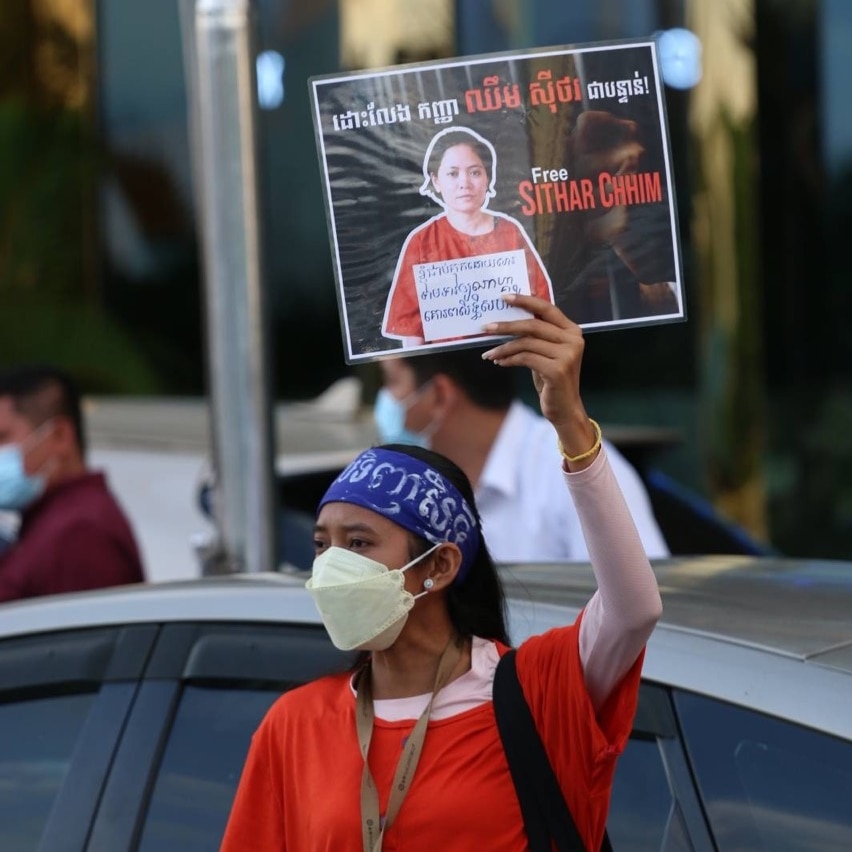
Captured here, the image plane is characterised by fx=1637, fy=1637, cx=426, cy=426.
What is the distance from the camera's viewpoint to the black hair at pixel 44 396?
4.91 metres

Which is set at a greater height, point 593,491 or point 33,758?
point 593,491

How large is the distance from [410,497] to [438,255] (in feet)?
1.14

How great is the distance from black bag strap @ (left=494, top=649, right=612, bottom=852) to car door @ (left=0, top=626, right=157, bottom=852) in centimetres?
94

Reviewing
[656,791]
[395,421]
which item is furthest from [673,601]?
[395,421]

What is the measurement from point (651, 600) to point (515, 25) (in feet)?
25.7

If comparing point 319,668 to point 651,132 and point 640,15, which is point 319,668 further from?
point 640,15

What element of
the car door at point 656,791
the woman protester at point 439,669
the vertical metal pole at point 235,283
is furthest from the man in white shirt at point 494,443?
the woman protester at point 439,669

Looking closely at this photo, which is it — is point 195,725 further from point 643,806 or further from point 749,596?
point 749,596

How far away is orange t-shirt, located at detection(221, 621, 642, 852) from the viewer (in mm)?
2115

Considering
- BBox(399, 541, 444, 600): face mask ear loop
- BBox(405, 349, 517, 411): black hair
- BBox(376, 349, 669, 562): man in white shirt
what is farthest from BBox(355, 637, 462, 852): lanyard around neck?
BBox(405, 349, 517, 411): black hair

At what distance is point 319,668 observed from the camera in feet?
9.12

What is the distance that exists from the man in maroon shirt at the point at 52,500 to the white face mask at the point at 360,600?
83.4 inches

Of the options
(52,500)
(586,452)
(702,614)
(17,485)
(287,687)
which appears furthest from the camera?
(17,485)

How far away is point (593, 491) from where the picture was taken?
206 centimetres
